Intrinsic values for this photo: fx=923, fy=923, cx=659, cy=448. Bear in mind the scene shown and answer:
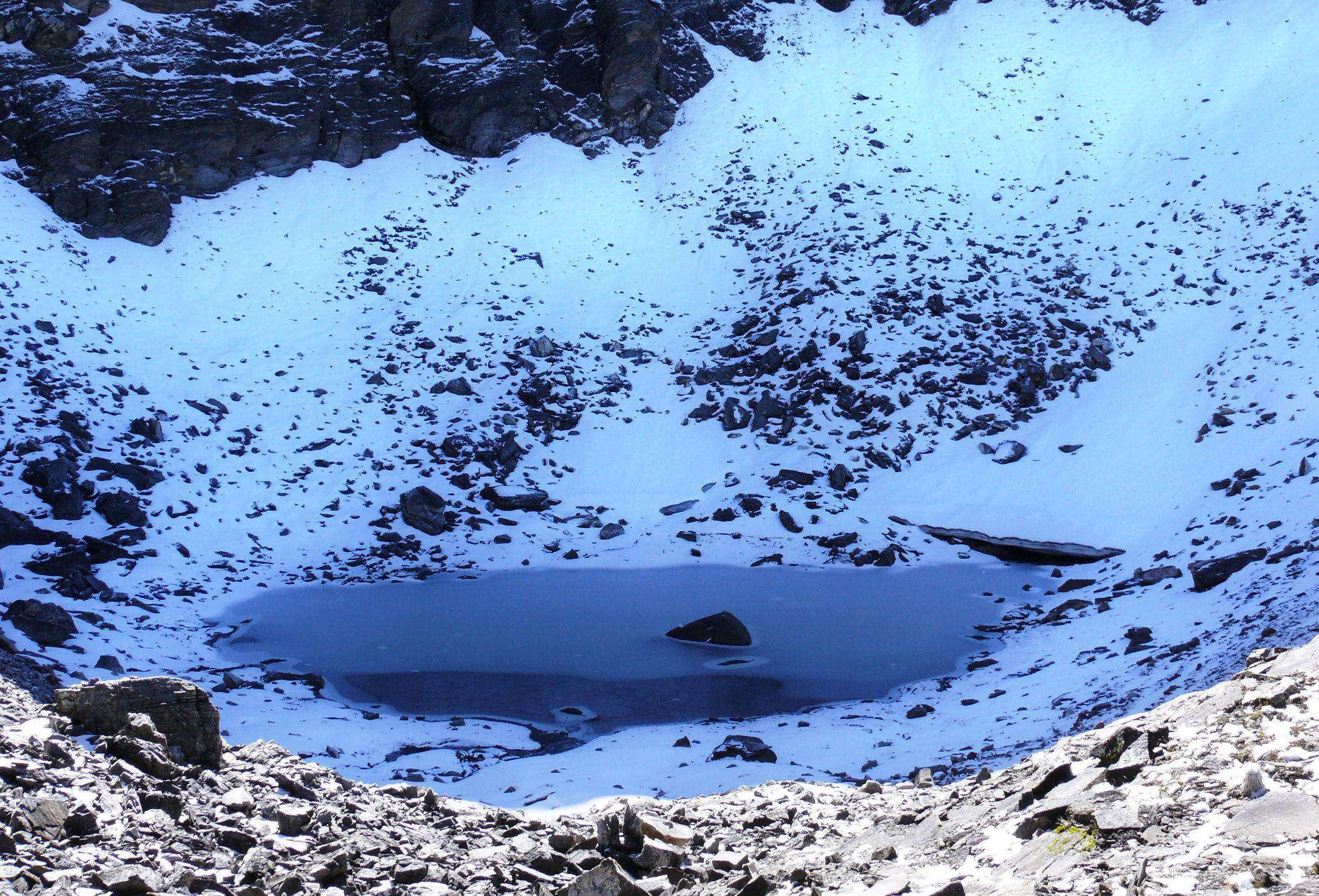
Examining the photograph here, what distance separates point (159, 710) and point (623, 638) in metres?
9.09

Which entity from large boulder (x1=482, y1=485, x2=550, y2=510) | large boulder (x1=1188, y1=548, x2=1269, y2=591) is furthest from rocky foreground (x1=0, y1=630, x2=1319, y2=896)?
large boulder (x1=482, y1=485, x2=550, y2=510)

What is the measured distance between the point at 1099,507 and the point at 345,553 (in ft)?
49.4

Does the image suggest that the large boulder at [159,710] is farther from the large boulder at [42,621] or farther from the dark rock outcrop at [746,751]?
the large boulder at [42,621]

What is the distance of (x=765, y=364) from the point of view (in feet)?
77.7

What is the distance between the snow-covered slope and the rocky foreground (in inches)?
142

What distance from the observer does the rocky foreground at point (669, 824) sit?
13.5 ft

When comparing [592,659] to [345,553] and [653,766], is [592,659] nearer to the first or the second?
[653,766]

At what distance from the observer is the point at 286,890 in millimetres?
4820

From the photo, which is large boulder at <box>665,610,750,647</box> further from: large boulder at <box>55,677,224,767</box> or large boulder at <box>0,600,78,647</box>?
large boulder at <box>55,677,224,767</box>

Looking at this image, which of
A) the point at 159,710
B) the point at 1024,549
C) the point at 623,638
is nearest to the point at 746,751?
the point at 623,638

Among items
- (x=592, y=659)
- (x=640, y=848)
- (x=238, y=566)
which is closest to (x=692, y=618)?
(x=592, y=659)

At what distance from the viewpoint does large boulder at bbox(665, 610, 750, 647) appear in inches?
584

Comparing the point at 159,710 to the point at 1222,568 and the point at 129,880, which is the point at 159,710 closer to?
the point at 129,880

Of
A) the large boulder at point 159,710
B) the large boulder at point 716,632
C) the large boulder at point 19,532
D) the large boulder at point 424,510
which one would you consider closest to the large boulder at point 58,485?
the large boulder at point 19,532
